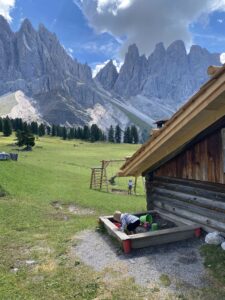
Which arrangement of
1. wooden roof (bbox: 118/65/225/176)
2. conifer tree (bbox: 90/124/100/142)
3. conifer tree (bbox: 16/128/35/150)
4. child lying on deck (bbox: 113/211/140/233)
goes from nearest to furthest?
wooden roof (bbox: 118/65/225/176)
child lying on deck (bbox: 113/211/140/233)
conifer tree (bbox: 16/128/35/150)
conifer tree (bbox: 90/124/100/142)

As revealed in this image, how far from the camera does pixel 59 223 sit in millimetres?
14891

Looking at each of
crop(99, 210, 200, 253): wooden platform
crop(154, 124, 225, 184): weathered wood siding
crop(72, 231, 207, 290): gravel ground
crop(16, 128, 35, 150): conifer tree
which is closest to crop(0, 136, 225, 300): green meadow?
crop(72, 231, 207, 290): gravel ground

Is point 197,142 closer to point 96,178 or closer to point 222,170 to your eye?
point 222,170

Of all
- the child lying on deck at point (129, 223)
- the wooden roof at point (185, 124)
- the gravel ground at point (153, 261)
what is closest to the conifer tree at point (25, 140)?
the wooden roof at point (185, 124)

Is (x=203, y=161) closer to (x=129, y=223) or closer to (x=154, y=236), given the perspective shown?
(x=154, y=236)

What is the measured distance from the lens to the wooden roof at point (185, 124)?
22.1 feet

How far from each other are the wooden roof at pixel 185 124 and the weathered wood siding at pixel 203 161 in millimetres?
403

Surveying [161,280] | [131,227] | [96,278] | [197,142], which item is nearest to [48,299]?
[96,278]

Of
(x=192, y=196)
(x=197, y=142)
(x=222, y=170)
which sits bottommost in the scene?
(x=192, y=196)

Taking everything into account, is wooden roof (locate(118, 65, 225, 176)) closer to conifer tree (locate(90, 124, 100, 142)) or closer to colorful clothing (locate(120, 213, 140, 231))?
colorful clothing (locate(120, 213, 140, 231))

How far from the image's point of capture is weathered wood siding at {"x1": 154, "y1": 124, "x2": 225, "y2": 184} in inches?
356

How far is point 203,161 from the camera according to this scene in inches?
382

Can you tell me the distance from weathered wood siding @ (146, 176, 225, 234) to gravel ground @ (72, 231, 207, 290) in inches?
34.1

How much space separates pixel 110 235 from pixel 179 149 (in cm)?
383
